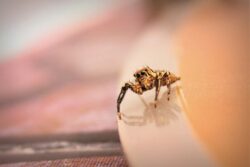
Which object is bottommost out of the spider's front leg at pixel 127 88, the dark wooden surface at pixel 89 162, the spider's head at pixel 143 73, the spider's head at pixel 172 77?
the dark wooden surface at pixel 89 162

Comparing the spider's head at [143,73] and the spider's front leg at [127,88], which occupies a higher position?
the spider's head at [143,73]

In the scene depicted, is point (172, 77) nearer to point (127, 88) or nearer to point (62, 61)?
point (127, 88)

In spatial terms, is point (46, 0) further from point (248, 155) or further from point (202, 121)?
point (248, 155)

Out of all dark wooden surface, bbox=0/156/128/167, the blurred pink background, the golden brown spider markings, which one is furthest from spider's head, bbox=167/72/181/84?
dark wooden surface, bbox=0/156/128/167

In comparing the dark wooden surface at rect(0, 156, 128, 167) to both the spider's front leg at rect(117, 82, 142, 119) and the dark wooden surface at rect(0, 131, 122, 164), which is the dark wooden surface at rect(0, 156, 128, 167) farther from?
the spider's front leg at rect(117, 82, 142, 119)

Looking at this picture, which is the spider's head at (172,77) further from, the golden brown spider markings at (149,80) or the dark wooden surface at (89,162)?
the dark wooden surface at (89,162)

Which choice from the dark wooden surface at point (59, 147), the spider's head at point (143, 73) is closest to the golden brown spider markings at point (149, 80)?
the spider's head at point (143, 73)
